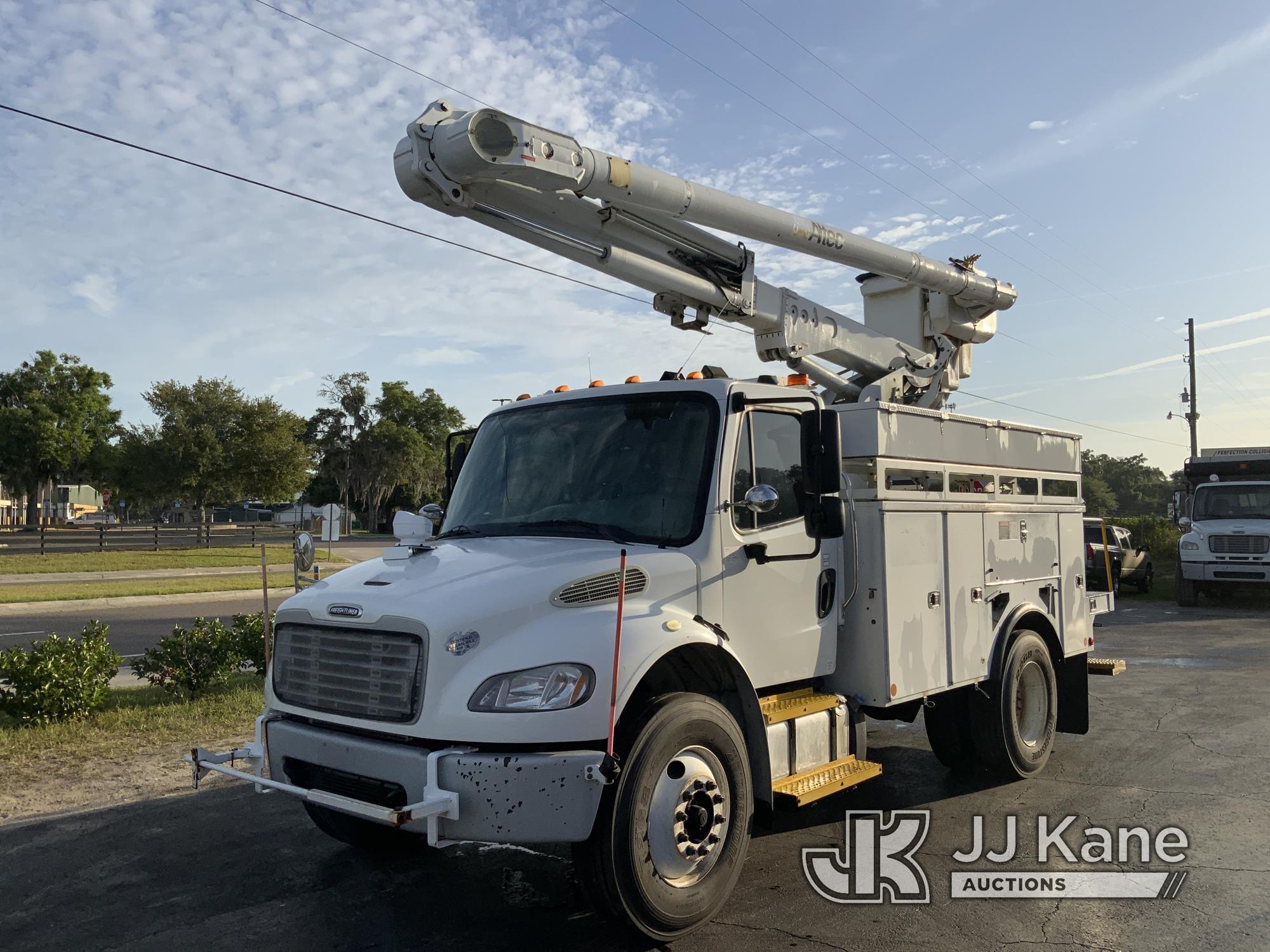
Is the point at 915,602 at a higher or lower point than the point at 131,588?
higher

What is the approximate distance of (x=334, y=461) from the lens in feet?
220

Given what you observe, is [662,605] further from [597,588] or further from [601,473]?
[601,473]

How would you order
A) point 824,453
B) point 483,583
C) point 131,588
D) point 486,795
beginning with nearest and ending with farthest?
point 486,795, point 483,583, point 824,453, point 131,588

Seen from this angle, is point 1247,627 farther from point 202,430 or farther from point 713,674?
point 202,430

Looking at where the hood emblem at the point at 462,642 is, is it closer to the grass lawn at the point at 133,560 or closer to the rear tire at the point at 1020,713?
the rear tire at the point at 1020,713

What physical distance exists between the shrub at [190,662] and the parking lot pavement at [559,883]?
2.79 m

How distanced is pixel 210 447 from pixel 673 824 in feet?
126

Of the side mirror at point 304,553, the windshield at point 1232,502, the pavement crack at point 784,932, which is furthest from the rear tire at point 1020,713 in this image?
the windshield at point 1232,502

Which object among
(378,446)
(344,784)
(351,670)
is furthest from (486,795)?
(378,446)

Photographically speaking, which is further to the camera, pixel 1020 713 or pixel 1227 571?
pixel 1227 571

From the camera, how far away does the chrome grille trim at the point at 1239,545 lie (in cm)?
1894

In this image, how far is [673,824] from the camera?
402cm

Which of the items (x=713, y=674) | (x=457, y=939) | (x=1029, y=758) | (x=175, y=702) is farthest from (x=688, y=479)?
(x=175, y=702)

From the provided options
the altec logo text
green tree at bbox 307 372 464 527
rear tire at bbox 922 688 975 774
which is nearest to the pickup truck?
rear tire at bbox 922 688 975 774
